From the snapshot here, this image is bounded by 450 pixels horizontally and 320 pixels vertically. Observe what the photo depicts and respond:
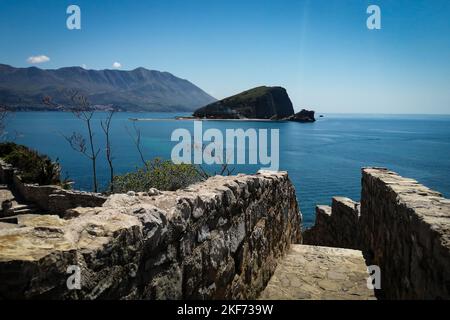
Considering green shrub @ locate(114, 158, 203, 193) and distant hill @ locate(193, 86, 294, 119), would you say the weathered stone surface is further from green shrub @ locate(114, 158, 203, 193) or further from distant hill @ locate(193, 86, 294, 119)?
distant hill @ locate(193, 86, 294, 119)

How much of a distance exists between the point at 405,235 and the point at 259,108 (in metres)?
177

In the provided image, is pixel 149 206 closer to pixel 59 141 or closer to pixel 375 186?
pixel 375 186

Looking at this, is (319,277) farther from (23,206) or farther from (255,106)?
(255,106)

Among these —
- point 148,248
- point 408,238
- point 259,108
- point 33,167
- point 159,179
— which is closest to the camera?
point 148,248

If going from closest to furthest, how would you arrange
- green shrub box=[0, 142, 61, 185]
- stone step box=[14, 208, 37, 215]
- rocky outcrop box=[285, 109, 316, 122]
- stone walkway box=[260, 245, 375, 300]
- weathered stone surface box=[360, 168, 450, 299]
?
weathered stone surface box=[360, 168, 450, 299] → stone walkway box=[260, 245, 375, 300] → stone step box=[14, 208, 37, 215] → green shrub box=[0, 142, 61, 185] → rocky outcrop box=[285, 109, 316, 122]

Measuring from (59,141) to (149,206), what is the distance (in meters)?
90.8

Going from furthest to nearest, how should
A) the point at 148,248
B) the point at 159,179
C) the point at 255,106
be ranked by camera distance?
the point at 255,106
the point at 159,179
the point at 148,248

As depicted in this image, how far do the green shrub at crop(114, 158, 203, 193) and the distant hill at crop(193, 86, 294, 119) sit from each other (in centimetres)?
15175

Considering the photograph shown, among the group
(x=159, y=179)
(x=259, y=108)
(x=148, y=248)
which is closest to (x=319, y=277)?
(x=148, y=248)

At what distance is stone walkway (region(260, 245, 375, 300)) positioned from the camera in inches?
215

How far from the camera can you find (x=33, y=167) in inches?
842

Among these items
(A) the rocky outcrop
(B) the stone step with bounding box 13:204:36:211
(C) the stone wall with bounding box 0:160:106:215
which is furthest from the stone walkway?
(A) the rocky outcrop

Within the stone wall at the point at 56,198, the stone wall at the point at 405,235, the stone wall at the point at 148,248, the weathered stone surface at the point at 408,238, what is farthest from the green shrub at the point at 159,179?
the stone wall at the point at 148,248

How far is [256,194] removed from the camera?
5.48 metres
